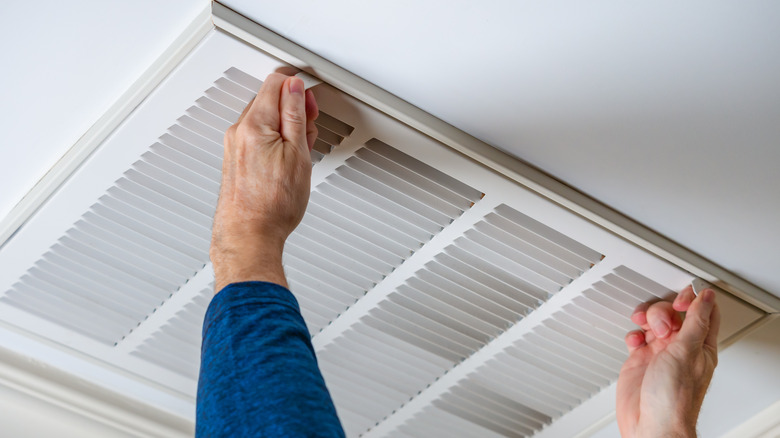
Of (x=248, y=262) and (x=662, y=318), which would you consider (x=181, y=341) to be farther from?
(x=662, y=318)

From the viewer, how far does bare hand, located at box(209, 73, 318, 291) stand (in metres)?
0.93

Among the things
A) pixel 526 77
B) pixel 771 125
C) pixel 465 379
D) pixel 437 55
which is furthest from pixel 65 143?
pixel 771 125

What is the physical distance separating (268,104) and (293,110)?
0.11 ft

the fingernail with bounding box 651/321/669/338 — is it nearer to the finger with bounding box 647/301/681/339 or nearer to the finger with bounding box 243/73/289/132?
the finger with bounding box 647/301/681/339

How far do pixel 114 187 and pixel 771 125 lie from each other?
0.88 m

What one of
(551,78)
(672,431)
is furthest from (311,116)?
(672,431)

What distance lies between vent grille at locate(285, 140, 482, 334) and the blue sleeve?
0.29 metres

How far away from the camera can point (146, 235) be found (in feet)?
3.71

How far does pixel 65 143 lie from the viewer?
1.04 meters

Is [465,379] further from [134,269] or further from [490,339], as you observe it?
[134,269]

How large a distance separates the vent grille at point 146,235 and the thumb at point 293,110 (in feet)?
0.19

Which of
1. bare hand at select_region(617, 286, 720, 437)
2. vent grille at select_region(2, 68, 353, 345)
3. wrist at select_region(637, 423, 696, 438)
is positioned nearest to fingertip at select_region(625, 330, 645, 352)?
bare hand at select_region(617, 286, 720, 437)

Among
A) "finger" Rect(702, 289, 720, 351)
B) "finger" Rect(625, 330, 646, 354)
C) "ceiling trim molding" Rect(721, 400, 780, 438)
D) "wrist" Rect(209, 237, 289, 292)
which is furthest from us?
"ceiling trim molding" Rect(721, 400, 780, 438)

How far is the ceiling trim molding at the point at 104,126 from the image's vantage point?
918 mm
